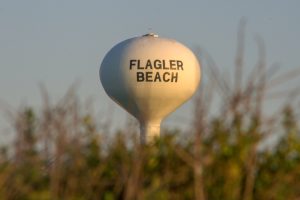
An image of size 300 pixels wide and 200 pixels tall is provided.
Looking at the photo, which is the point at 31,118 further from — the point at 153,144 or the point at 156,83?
the point at 156,83

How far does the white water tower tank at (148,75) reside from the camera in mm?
37719

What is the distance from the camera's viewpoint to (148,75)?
37656 millimetres

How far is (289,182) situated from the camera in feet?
29.6

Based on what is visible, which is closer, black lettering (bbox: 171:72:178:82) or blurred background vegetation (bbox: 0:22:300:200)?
blurred background vegetation (bbox: 0:22:300:200)

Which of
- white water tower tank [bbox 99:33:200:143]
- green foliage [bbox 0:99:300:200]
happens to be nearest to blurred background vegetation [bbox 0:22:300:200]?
green foliage [bbox 0:99:300:200]

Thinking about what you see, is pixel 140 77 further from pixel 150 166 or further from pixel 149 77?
pixel 150 166

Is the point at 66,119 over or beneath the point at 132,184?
over

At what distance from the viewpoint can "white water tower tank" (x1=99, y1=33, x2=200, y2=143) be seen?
37719 mm

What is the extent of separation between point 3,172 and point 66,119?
2.90 feet

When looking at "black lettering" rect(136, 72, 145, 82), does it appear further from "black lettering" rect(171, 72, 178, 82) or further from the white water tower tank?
"black lettering" rect(171, 72, 178, 82)

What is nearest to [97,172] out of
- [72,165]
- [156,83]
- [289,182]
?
[72,165]

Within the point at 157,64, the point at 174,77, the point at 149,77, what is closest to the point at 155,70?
the point at 157,64

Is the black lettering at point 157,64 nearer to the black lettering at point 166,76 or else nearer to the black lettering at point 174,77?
the black lettering at point 166,76

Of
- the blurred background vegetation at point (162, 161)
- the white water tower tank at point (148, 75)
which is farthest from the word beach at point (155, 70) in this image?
the blurred background vegetation at point (162, 161)
